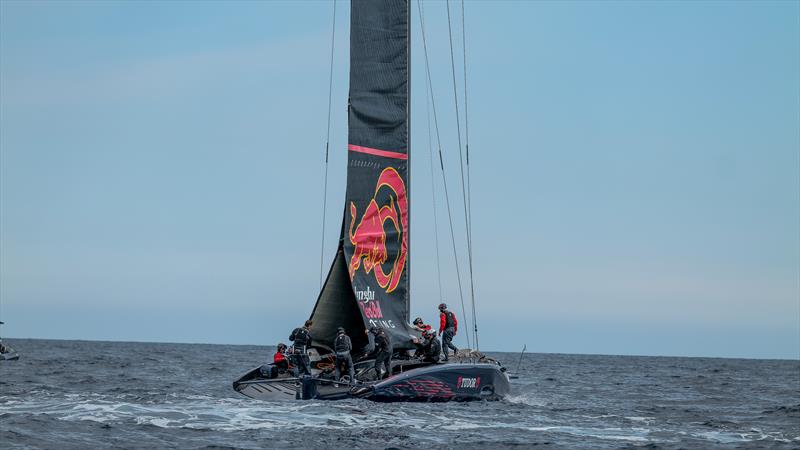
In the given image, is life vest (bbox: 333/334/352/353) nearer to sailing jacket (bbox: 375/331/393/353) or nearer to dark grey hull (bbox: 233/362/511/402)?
sailing jacket (bbox: 375/331/393/353)

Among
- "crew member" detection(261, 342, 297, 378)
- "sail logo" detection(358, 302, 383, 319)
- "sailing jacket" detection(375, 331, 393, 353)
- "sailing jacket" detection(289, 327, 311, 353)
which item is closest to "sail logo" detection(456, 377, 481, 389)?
"sailing jacket" detection(375, 331, 393, 353)

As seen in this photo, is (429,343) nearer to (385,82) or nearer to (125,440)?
(385,82)

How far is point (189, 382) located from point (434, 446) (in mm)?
16559

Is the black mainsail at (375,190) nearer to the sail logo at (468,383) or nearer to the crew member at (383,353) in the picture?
the crew member at (383,353)

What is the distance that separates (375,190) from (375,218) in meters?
0.64

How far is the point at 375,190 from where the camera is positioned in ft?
80.7

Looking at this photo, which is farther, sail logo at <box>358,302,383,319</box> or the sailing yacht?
the sailing yacht

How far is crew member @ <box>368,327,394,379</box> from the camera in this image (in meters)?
22.3

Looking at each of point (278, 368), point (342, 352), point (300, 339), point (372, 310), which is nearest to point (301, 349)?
point (300, 339)

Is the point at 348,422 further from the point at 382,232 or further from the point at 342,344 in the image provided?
the point at 382,232

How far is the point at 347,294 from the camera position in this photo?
2434cm

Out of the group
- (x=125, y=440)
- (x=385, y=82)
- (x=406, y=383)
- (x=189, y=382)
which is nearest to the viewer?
(x=125, y=440)

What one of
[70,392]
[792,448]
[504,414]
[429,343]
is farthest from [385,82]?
[792,448]

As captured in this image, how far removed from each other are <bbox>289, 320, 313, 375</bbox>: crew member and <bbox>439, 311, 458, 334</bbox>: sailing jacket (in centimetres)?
336
